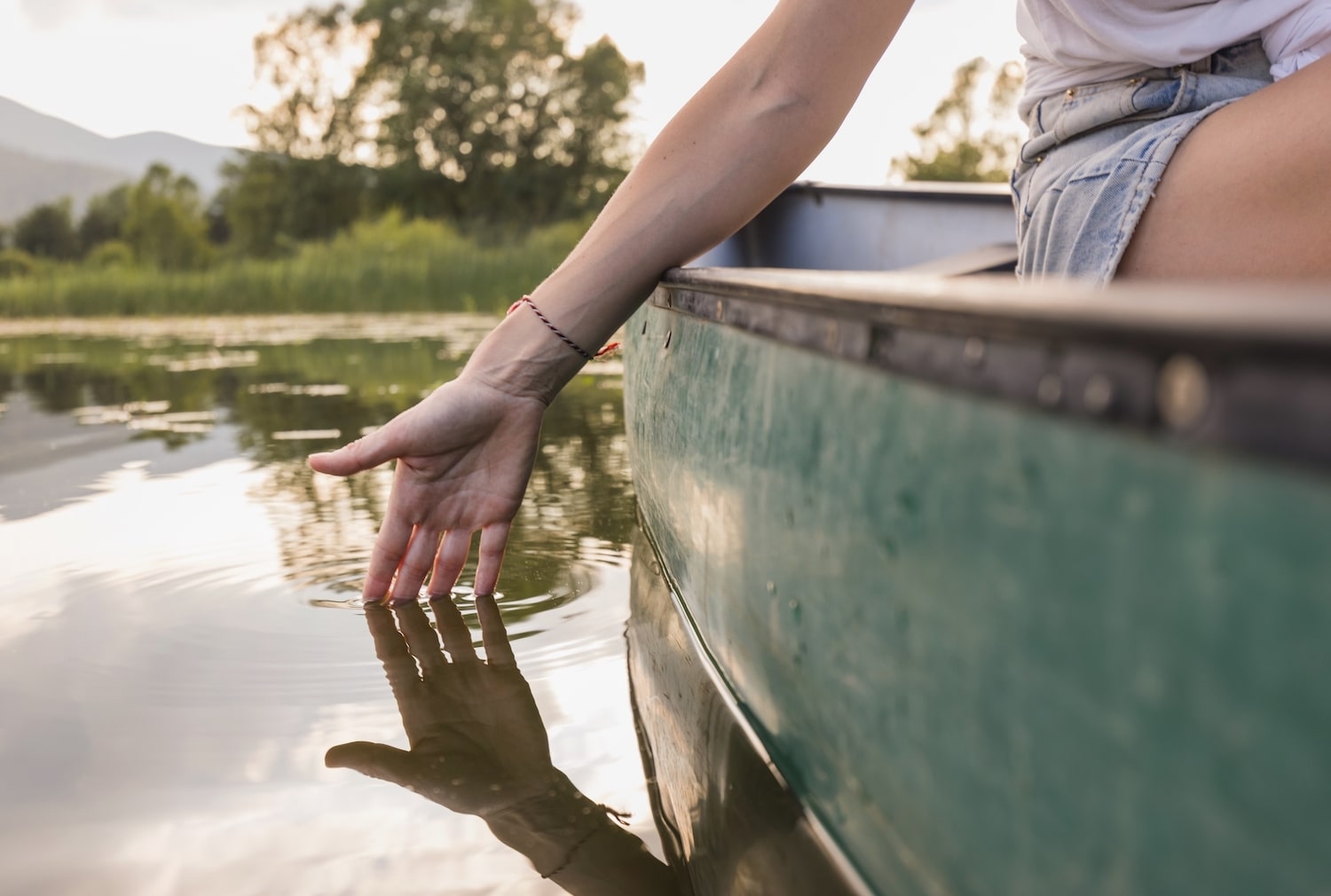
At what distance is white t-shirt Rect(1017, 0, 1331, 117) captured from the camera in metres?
0.85

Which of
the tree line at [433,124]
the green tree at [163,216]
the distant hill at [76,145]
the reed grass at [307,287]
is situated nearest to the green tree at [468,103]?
the tree line at [433,124]

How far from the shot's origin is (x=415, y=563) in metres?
1.21

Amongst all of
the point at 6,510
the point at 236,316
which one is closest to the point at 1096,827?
the point at 6,510

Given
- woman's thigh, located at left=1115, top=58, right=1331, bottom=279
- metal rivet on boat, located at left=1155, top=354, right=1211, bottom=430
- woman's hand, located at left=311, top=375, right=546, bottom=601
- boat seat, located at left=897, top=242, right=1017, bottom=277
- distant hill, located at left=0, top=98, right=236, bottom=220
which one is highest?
distant hill, located at left=0, top=98, right=236, bottom=220

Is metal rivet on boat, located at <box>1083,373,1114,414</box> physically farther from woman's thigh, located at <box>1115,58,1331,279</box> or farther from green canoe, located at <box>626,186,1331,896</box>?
woman's thigh, located at <box>1115,58,1331,279</box>

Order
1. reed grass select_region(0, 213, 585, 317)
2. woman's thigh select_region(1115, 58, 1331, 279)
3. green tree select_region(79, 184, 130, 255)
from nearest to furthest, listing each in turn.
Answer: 1. woman's thigh select_region(1115, 58, 1331, 279)
2. reed grass select_region(0, 213, 585, 317)
3. green tree select_region(79, 184, 130, 255)

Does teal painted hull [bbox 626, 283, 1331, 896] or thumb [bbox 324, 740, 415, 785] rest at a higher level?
teal painted hull [bbox 626, 283, 1331, 896]

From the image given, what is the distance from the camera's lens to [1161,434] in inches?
12.4

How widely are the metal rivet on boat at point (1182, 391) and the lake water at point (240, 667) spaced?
0.53m

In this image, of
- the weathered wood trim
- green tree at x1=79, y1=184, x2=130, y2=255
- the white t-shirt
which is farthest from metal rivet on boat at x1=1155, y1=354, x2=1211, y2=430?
green tree at x1=79, y1=184, x2=130, y2=255

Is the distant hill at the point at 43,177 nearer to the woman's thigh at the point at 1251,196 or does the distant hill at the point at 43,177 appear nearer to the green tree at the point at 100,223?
the green tree at the point at 100,223

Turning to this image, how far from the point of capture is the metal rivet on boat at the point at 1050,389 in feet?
1.17

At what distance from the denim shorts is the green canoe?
298mm

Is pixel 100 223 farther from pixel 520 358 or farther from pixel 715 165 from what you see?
pixel 715 165
